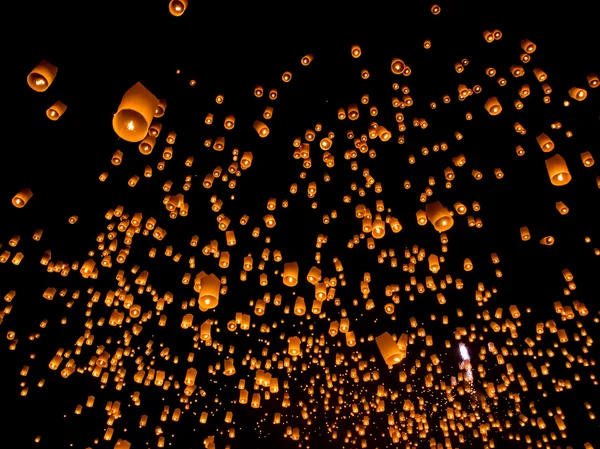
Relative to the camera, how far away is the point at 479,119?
498 cm

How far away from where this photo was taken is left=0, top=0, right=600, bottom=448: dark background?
4.19 m

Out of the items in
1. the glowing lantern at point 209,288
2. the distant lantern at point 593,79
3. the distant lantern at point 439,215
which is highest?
the distant lantern at point 593,79

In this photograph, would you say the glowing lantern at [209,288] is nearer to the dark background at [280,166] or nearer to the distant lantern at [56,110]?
the distant lantern at [56,110]

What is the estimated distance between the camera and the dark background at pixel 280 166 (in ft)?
13.8

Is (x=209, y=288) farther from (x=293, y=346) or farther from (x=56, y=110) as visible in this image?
(x=56, y=110)

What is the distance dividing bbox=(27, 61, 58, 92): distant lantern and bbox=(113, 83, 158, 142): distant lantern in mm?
816

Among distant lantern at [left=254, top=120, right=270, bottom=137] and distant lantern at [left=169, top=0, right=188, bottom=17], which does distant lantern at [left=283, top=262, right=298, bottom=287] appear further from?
distant lantern at [left=169, top=0, right=188, bottom=17]

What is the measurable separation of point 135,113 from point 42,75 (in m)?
0.90

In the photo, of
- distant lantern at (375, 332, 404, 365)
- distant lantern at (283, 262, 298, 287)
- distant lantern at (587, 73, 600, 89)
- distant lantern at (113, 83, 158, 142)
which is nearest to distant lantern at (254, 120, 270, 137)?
distant lantern at (283, 262, 298, 287)

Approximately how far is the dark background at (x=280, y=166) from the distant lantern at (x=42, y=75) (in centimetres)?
131

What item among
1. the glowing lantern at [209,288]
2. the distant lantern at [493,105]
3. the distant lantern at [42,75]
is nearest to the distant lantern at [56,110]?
the distant lantern at [42,75]

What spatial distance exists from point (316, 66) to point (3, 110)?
3.10 meters

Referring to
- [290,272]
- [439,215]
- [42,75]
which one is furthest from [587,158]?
[42,75]

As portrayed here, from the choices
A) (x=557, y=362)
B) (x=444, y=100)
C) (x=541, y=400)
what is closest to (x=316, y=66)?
(x=444, y=100)
